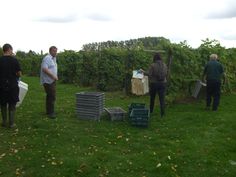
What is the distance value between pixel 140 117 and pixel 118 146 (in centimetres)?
207

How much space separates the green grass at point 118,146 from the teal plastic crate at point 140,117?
0.60 feet

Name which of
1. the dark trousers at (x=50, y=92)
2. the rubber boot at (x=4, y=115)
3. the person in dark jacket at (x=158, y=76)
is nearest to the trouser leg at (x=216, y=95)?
the person in dark jacket at (x=158, y=76)

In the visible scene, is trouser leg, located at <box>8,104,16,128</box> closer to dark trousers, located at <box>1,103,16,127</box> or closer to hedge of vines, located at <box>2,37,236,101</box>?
Answer: dark trousers, located at <box>1,103,16,127</box>

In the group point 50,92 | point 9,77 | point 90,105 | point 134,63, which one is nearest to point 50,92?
point 50,92

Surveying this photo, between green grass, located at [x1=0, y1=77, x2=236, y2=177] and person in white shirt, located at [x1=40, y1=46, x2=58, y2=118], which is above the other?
person in white shirt, located at [x1=40, y1=46, x2=58, y2=118]

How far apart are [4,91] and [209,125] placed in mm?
5682

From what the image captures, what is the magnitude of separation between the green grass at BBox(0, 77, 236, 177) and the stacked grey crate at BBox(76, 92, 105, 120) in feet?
0.89

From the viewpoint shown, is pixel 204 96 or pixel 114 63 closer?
pixel 204 96

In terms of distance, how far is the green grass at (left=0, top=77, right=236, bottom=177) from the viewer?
27.2ft

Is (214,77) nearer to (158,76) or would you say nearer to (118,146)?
(158,76)

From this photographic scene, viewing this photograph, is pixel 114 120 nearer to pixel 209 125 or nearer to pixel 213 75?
pixel 209 125

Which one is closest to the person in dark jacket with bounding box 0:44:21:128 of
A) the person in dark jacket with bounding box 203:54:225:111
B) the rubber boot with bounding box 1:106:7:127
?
the rubber boot with bounding box 1:106:7:127

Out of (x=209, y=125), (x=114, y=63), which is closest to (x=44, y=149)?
(x=209, y=125)

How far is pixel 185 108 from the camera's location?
15070 millimetres
